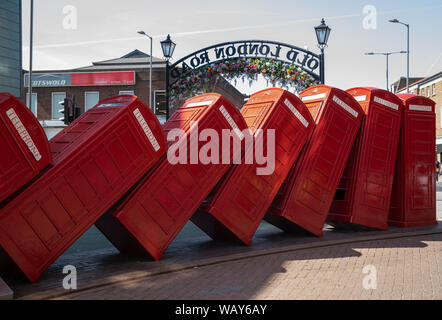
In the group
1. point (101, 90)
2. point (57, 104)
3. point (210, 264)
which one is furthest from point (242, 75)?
point (57, 104)

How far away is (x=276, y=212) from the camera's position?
30.7 feet

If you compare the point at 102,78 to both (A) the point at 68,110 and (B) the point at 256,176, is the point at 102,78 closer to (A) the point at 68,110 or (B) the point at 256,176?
(A) the point at 68,110

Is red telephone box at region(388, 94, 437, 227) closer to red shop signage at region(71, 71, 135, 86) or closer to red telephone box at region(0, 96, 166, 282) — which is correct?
red telephone box at region(0, 96, 166, 282)

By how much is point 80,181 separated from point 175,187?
1.58 meters

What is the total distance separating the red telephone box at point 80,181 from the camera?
634cm

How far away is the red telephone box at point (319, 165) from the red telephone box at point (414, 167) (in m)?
1.55

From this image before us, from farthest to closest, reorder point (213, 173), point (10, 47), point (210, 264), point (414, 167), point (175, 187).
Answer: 1. point (10, 47)
2. point (414, 167)
3. point (213, 173)
4. point (175, 187)
5. point (210, 264)

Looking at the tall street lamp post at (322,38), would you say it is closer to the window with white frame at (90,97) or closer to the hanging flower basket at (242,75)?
the hanging flower basket at (242,75)

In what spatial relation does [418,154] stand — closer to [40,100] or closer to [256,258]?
[256,258]

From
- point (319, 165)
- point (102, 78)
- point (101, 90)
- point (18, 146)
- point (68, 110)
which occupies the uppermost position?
point (102, 78)

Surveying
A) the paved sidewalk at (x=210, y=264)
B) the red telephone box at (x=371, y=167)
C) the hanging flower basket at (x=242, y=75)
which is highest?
the hanging flower basket at (x=242, y=75)

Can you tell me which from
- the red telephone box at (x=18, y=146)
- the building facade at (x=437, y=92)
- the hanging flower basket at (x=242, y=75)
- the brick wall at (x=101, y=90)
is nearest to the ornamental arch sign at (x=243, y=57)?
the hanging flower basket at (x=242, y=75)

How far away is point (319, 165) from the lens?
9.77m

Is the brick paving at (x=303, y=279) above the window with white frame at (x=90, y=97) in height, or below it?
below
